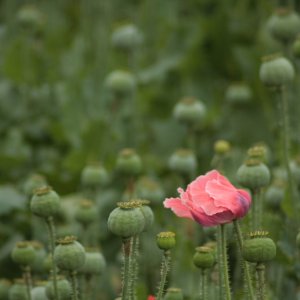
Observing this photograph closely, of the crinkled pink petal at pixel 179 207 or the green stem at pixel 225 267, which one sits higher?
the crinkled pink petal at pixel 179 207

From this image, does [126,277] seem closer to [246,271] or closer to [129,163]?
[246,271]

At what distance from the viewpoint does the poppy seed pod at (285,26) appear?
2.32 m

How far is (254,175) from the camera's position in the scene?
165 cm

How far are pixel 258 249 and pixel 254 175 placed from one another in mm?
396

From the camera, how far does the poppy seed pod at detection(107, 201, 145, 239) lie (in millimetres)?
1315

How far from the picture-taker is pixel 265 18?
3.56 m

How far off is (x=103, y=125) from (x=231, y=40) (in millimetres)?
909

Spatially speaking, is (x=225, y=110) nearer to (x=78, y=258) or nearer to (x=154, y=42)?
(x=154, y=42)

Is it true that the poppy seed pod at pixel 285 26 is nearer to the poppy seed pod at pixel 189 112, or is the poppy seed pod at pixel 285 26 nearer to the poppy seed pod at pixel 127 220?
the poppy seed pod at pixel 189 112

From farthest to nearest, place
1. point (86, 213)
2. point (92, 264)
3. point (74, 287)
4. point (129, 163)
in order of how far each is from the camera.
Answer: point (129, 163), point (86, 213), point (92, 264), point (74, 287)

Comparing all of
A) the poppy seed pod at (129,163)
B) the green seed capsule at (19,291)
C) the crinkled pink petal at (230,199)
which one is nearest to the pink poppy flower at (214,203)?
the crinkled pink petal at (230,199)

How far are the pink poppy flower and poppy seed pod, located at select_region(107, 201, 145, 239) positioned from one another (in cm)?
7

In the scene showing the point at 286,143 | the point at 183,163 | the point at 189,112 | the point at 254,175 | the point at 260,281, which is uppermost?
the point at 189,112

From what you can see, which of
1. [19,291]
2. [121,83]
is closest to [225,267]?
[19,291]
